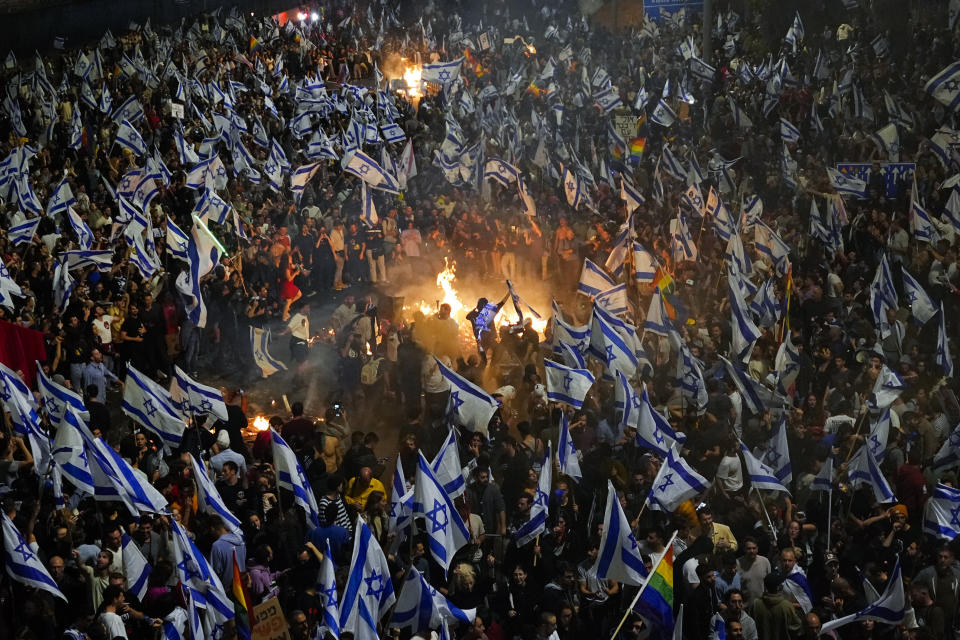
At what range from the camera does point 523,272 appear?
23281 mm

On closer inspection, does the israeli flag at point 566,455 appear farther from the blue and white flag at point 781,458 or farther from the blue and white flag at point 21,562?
the blue and white flag at point 21,562

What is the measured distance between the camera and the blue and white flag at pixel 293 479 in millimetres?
11789

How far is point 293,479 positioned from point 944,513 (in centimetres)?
636

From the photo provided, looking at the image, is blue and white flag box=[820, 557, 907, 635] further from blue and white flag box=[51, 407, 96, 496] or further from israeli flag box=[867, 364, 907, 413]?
blue and white flag box=[51, 407, 96, 496]

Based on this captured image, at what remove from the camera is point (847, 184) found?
21.3 m

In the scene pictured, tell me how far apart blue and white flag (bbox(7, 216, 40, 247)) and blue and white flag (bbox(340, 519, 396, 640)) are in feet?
37.4

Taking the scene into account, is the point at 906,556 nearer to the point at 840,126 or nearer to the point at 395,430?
the point at 395,430

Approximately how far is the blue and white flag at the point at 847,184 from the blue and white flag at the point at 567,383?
29.7 ft

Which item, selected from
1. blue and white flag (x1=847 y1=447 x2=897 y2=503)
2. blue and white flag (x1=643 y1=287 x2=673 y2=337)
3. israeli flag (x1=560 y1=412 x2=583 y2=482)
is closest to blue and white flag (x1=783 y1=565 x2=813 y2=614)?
blue and white flag (x1=847 y1=447 x2=897 y2=503)

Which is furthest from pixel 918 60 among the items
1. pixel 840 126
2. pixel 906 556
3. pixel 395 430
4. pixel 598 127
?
pixel 906 556

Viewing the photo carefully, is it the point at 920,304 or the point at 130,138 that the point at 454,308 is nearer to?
the point at 130,138

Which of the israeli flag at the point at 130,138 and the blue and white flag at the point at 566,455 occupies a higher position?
the israeli flag at the point at 130,138

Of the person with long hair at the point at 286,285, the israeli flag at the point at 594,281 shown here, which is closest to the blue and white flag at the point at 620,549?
the israeli flag at the point at 594,281

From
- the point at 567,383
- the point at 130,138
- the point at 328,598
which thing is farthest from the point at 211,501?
the point at 130,138
